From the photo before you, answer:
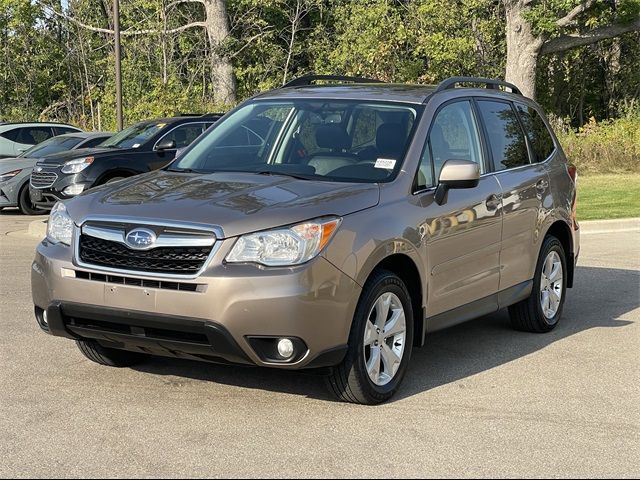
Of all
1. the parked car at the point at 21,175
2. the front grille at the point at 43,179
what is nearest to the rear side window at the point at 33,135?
the parked car at the point at 21,175

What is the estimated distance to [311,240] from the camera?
5.15 meters

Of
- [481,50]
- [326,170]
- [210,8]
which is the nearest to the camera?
[326,170]

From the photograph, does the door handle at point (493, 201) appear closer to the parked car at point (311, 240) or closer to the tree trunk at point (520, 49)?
the parked car at point (311, 240)

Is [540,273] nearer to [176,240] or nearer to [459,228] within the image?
[459,228]

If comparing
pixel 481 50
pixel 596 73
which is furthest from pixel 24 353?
pixel 596 73

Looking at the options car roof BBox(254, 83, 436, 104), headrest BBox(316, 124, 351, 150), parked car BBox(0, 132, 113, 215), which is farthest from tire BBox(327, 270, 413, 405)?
parked car BBox(0, 132, 113, 215)

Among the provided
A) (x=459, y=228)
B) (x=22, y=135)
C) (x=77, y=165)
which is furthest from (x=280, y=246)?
(x=22, y=135)

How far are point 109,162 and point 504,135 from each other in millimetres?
9337

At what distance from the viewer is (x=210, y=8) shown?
35.6 m

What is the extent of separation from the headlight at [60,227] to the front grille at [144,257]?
214 mm

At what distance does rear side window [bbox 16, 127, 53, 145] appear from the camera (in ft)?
67.2

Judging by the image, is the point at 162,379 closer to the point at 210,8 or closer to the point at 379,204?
the point at 379,204

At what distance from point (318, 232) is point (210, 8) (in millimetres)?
31814

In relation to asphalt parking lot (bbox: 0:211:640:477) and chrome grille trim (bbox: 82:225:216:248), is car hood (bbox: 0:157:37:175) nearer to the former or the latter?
asphalt parking lot (bbox: 0:211:640:477)
